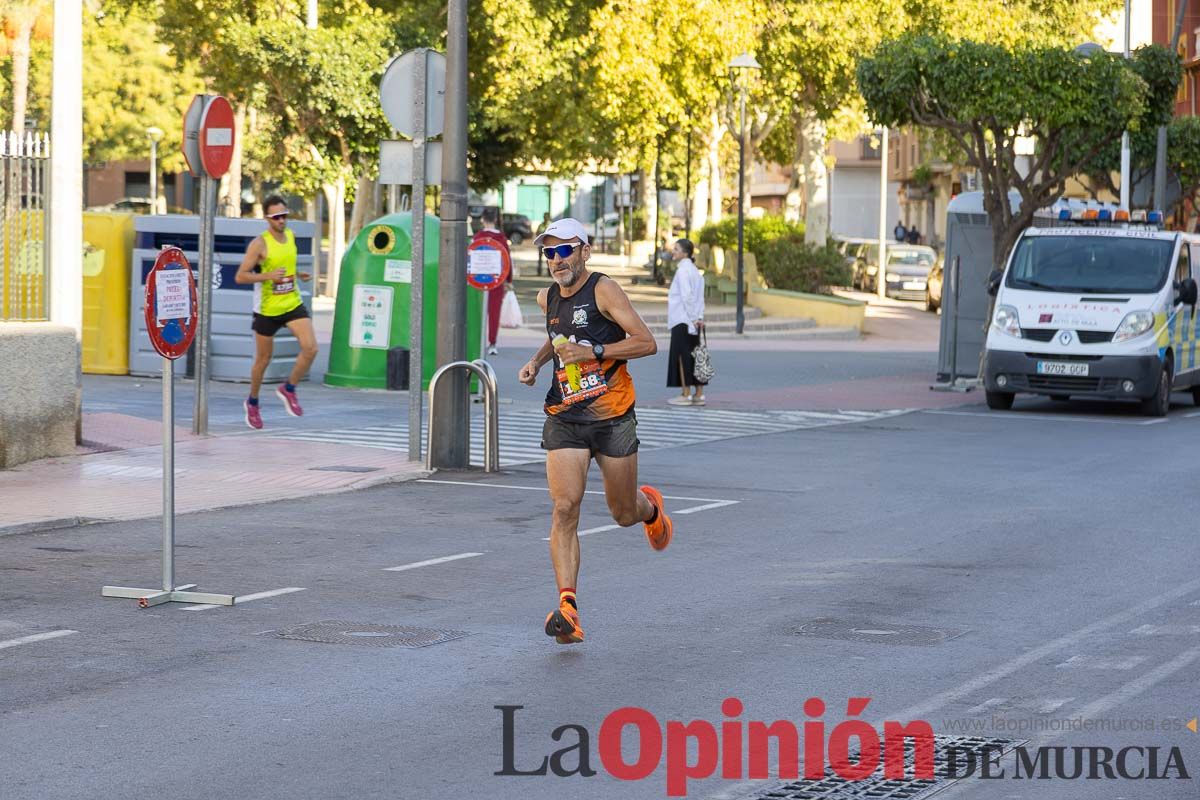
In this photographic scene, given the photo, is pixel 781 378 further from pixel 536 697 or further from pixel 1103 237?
pixel 536 697

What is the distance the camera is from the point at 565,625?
7859mm

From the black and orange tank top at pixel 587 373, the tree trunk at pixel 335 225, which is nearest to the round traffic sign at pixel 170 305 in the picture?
the black and orange tank top at pixel 587 373

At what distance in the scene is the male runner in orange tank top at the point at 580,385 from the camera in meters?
8.11

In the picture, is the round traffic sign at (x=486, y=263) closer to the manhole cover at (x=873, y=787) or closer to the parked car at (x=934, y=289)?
the manhole cover at (x=873, y=787)

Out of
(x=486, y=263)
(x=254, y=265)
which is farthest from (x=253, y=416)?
(x=486, y=263)

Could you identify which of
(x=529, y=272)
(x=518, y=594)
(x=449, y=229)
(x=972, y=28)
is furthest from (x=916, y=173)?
(x=518, y=594)

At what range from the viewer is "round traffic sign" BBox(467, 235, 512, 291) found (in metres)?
17.7

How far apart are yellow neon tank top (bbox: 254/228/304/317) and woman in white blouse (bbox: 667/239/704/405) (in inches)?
162

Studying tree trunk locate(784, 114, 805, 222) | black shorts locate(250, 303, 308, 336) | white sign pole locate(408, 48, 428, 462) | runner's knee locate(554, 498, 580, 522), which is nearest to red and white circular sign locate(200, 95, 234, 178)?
white sign pole locate(408, 48, 428, 462)

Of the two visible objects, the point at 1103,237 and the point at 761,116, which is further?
the point at 761,116

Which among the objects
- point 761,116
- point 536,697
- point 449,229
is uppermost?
point 761,116

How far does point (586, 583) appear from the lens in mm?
9633

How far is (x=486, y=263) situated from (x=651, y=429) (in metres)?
2.16

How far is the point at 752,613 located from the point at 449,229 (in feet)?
21.0
